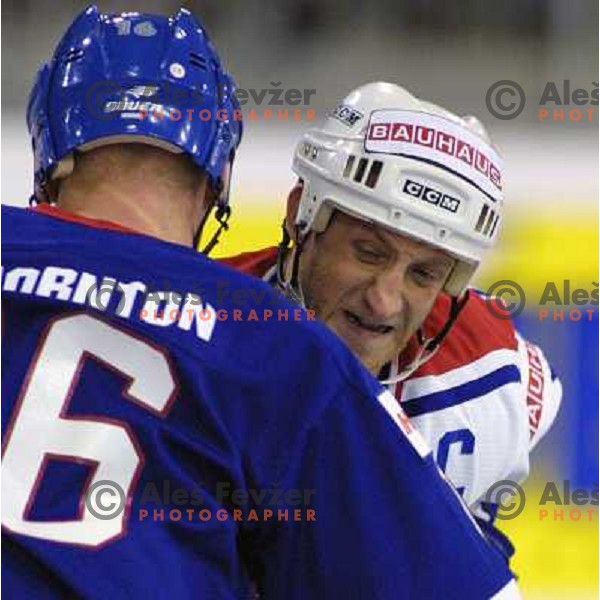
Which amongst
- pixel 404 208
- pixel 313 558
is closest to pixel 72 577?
pixel 313 558

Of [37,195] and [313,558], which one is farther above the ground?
[37,195]

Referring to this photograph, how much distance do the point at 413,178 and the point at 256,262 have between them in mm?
343

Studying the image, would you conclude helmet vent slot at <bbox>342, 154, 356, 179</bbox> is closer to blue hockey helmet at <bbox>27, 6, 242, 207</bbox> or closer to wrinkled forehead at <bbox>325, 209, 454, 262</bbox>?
wrinkled forehead at <bbox>325, 209, 454, 262</bbox>

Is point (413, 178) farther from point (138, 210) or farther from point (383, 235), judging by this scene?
point (138, 210)

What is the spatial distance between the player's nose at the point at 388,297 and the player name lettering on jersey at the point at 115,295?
35.4 inches

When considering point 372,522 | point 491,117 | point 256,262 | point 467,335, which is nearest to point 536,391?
point 467,335

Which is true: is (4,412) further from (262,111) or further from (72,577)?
(262,111)

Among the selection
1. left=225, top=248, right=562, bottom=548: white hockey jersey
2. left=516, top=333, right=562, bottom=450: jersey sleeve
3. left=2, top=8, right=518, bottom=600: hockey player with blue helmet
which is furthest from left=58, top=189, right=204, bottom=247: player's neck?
left=516, top=333, right=562, bottom=450: jersey sleeve

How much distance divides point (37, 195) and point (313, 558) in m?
0.56

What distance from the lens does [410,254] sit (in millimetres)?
2355

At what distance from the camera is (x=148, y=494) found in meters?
1.44

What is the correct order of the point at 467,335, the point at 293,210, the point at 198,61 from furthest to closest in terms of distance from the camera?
the point at 467,335 → the point at 293,210 → the point at 198,61

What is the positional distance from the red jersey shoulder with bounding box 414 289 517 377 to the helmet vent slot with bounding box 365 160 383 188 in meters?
0.30

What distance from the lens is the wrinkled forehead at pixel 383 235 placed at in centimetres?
235
